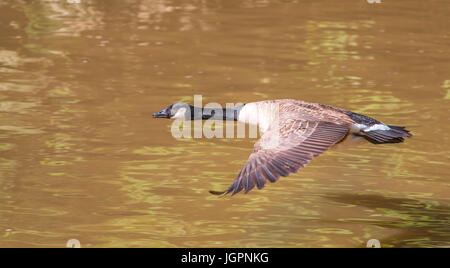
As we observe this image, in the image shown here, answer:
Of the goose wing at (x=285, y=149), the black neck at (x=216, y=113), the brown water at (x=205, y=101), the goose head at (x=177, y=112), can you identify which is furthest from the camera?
the goose head at (x=177, y=112)

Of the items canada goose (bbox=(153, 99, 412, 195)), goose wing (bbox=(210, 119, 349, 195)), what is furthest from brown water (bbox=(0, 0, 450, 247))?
goose wing (bbox=(210, 119, 349, 195))

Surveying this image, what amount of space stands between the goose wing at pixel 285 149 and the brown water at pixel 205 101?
0.87 meters

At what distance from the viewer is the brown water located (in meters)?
6.46

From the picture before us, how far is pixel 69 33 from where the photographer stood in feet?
43.3

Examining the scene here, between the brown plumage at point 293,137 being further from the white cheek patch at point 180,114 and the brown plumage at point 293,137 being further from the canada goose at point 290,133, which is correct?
the white cheek patch at point 180,114

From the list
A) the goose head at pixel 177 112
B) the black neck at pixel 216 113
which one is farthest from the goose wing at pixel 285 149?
the goose head at pixel 177 112

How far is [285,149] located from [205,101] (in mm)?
4266

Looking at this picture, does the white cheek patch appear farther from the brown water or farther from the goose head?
the brown water

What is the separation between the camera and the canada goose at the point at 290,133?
5.34 meters

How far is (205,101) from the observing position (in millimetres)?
9797

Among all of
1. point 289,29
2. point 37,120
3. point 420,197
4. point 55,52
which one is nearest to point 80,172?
point 37,120

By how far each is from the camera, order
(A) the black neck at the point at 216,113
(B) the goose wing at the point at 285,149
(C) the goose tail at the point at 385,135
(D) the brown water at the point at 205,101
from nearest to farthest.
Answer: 1. (B) the goose wing at the point at 285,149
2. (C) the goose tail at the point at 385,135
3. (D) the brown water at the point at 205,101
4. (A) the black neck at the point at 216,113

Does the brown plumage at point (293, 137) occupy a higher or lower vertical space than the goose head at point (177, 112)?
lower
